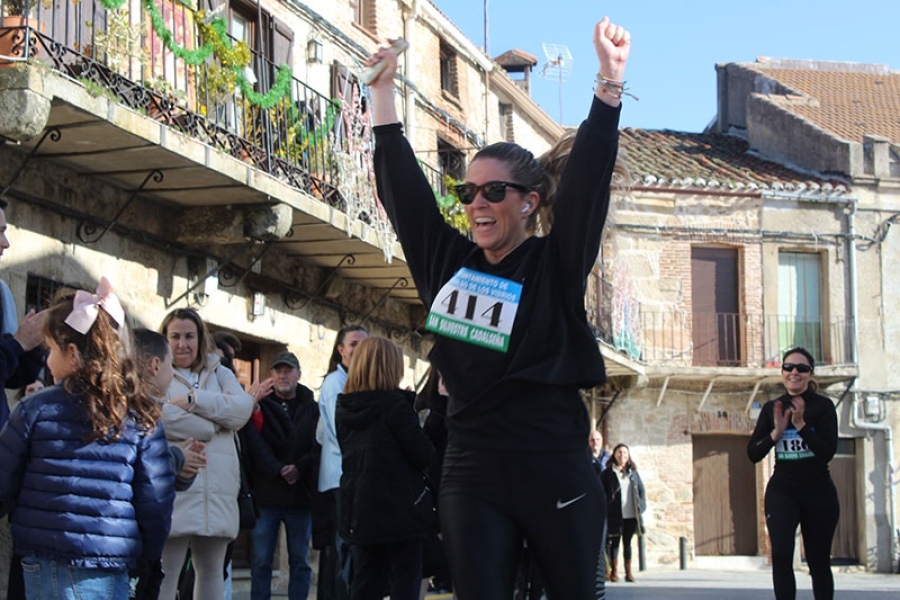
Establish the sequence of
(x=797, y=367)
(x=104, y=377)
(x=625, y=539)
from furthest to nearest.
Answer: (x=625, y=539) < (x=797, y=367) < (x=104, y=377)

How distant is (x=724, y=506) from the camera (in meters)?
27.6

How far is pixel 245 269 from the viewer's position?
14.4 m

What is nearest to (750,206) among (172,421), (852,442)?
(852,442)

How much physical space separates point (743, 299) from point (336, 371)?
69.2ft

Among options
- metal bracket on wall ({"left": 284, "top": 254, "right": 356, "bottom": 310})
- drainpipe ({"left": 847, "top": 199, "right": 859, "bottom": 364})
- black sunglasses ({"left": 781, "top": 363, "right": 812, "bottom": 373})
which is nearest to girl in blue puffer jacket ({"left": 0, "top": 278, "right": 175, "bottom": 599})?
black sunglasses ({"left": 781, "top": 363, "right": 812, "bottom": 373})

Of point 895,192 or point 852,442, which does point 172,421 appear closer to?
point 852,442

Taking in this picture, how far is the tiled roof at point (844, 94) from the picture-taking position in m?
32.1

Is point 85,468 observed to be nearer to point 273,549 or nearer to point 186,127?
point 273,549

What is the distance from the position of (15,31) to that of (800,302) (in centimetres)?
2237

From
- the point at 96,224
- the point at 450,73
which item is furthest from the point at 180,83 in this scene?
the point at 450,73

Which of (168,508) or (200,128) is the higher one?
(200,128)

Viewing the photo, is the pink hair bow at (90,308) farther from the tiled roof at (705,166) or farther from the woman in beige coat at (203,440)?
the tiled roof at (705,166)

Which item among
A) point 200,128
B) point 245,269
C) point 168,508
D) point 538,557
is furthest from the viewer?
point 245,269

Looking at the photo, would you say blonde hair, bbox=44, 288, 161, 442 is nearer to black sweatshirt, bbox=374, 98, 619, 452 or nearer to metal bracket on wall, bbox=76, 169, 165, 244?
black sweatshirt, bbox=374, 98, 619, 452
